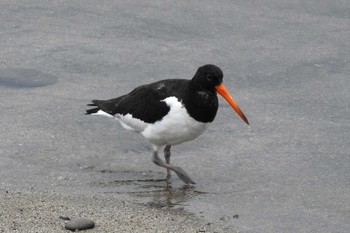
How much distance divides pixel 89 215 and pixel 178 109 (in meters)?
1.27

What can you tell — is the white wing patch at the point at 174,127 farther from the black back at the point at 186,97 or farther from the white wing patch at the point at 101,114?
the white wing patch at the point at 101,114

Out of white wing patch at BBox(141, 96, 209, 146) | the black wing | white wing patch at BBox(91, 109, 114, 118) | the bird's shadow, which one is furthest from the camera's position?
white wing patch at BBox(91, 109, 114, 118)

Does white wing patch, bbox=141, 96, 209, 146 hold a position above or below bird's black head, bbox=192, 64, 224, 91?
below

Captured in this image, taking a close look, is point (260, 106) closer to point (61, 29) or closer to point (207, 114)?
point (207, 114)

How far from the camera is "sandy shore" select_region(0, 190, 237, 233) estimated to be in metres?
5.39

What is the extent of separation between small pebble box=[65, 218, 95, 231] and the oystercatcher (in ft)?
4.09

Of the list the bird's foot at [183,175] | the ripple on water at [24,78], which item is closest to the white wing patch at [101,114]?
the bird's foot at [183,175]

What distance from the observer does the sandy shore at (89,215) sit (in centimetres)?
539

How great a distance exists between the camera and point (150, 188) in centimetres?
647

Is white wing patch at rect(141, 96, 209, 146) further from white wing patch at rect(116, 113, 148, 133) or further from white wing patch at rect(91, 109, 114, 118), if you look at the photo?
white wing patch at rect(91, 109, 114, 118)

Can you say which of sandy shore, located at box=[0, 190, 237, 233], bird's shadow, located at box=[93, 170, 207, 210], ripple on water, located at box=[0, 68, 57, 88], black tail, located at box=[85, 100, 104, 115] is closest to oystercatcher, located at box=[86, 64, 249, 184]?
bird's shadow, located at box=[93, 170, 207, 210]

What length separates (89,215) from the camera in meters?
5.65

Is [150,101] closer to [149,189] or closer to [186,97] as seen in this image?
[186,97]

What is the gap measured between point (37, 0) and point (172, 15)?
69.9 inches
